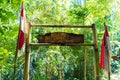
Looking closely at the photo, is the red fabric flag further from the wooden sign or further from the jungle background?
the jungle background

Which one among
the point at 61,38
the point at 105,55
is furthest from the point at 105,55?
the point at 61,38

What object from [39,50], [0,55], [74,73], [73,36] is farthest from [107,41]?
[74,73]

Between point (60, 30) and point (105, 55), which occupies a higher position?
point (60, 30)

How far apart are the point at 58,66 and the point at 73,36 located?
5.20 m

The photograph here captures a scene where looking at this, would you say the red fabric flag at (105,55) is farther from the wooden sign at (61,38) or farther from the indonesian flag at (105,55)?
the wooden sign at (61,38)

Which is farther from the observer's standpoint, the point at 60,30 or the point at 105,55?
the point at 60,30

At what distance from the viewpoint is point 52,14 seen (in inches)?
355

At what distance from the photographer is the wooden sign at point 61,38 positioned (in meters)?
4.14

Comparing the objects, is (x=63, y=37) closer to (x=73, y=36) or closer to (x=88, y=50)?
(x=73, y=36)

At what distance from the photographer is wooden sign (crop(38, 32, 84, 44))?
4141mm

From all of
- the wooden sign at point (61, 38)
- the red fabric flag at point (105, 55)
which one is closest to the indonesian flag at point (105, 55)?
the red fabric flag at point (105, 55)

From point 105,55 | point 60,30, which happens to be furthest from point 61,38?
point 60,30

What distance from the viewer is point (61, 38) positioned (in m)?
4.16

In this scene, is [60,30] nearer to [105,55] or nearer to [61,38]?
[61,38]
